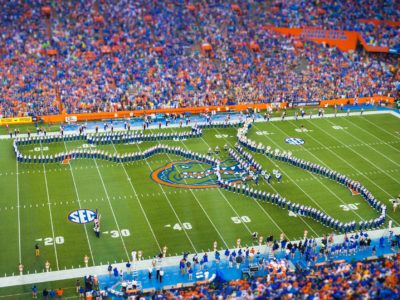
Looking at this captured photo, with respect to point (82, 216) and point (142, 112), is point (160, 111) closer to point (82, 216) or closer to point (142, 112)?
point (142, 112)

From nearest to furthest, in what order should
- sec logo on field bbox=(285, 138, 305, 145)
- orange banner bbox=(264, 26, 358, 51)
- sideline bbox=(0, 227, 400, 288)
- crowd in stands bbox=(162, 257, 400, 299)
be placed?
crowd in stands bbox=(162, 257, 400, 299) → sideline bbox=(0, 227, 400, 288) → sec logo on field bbox=(285, 138, 305, 145) → orange banner bbox=(264, 26, 358, 51)

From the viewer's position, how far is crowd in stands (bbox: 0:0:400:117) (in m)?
50.2

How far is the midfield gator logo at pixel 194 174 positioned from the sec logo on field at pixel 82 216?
546 centimetres

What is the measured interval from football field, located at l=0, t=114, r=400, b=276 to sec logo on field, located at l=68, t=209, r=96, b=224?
10cm

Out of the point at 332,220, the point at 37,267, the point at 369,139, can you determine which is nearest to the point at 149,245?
the point at 37,267

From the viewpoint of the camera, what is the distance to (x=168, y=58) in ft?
182

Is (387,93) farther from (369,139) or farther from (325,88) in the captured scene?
(369,139)

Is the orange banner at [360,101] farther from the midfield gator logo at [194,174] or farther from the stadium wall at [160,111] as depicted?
the midfield gator logo at [194,174]

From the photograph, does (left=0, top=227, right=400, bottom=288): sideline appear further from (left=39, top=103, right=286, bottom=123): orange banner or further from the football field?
(left=39, top=103, right=286, bottom=123): orange banner

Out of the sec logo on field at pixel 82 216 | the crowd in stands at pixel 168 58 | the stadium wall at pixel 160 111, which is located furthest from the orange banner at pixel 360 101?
the sec logo on field at pixel 82 216

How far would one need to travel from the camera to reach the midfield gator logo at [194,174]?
119ft

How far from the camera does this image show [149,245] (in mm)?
29516

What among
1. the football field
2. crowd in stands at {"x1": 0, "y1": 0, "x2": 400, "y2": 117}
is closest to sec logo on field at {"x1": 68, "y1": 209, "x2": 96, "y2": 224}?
the football field

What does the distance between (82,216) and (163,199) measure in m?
4.68
